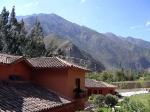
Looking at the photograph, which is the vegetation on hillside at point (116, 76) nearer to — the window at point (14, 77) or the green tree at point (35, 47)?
the green tree at point (35, 47)

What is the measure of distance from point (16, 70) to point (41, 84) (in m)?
3.00

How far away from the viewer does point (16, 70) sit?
24.2m

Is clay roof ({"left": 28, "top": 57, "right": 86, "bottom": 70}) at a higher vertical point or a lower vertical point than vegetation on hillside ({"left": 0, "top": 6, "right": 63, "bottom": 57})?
lower

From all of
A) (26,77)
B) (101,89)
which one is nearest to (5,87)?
(26,77)

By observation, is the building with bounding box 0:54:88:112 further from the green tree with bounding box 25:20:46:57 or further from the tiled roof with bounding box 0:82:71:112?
the green tree with bounding box 25:20:46:57

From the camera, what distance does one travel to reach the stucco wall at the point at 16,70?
22.4 metres

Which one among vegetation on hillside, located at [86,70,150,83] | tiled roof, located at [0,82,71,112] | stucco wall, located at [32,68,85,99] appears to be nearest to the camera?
tiled roof, located at [0,82,71,112]

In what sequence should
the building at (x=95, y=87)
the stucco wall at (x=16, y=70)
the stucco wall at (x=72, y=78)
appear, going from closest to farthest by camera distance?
the stucco wall at (x=16, y=70)
the stucco wall at (x=72, y=78)
the building at (x=95, y=87)

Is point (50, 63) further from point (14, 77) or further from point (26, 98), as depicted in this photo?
point (26, 98)

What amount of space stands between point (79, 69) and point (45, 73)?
289 cm

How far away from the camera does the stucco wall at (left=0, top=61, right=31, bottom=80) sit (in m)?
22.4

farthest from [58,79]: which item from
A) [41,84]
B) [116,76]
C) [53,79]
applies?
[116,76]

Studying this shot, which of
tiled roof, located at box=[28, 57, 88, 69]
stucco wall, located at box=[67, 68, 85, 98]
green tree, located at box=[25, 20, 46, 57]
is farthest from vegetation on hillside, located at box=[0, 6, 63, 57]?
stucco wall, located at box=[67, 68, 85, 98]

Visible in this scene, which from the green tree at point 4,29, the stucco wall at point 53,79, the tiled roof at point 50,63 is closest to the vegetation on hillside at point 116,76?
the green tree at point 4,29
